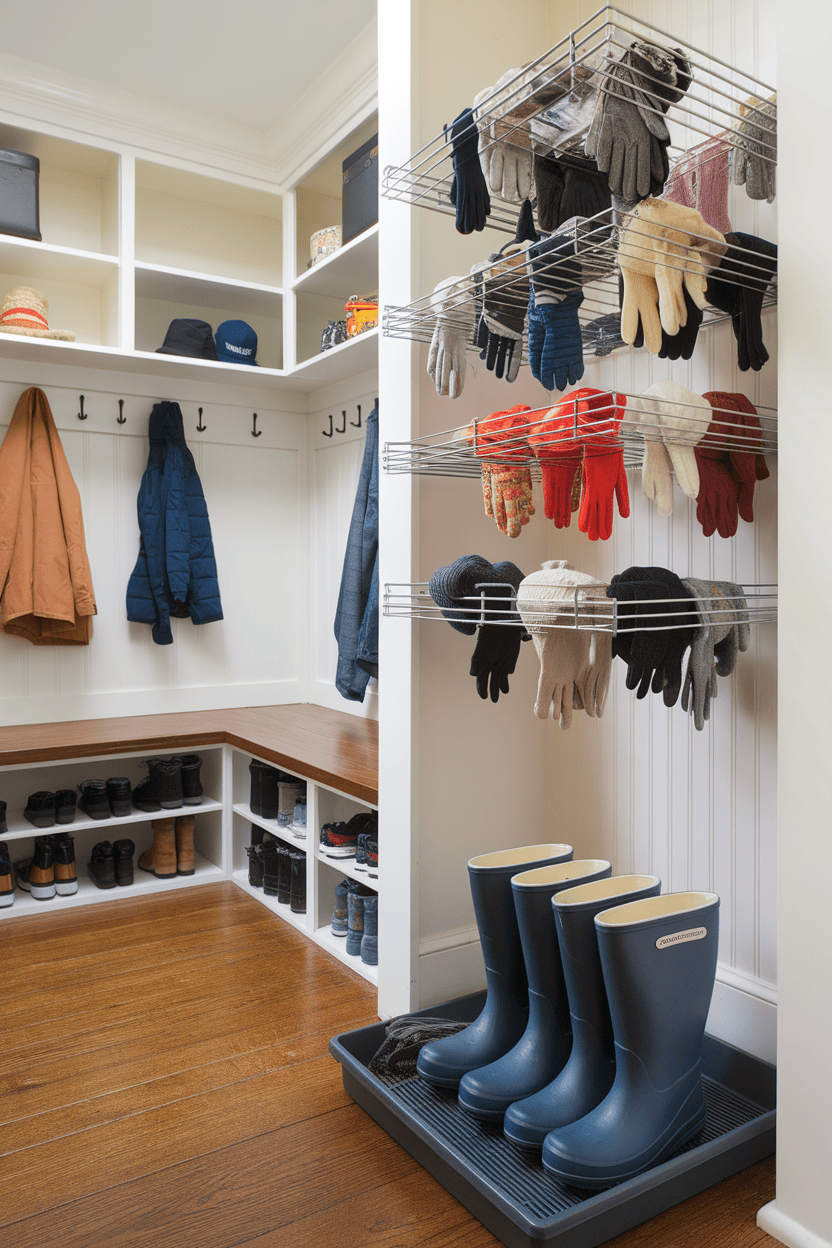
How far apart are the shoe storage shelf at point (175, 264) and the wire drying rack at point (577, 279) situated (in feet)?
3.12

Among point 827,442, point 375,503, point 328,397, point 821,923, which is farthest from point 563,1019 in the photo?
point 328,397

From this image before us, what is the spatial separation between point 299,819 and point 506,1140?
135 cm

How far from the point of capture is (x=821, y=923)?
3.74 ft

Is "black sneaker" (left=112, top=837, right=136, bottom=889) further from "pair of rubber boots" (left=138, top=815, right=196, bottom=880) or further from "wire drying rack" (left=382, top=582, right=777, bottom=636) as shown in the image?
"wire drying rack" (left=382, top=582, right=777, bottom=636)

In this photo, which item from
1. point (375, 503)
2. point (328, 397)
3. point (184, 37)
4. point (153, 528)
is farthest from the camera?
point (328, 397)

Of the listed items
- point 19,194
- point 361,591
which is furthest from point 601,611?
point 19,194

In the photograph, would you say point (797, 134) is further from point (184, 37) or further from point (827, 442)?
point (184, 37)

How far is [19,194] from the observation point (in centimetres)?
270

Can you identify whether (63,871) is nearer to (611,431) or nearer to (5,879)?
(5,879)

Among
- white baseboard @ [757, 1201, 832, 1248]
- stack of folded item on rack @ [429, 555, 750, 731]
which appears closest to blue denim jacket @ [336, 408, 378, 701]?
stack of folded item on rack @ [429, 555, 750, 731]

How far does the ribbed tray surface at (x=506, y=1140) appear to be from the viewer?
1216mm

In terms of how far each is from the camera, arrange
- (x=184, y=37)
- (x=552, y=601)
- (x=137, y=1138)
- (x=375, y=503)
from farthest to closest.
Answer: (x=375, y=503) < (x=184, y=37) < (x=137, y=1138) < (x=552, y=601)

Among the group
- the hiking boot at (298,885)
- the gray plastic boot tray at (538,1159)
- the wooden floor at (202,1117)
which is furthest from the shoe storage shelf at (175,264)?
the gray plastic boot tray at (538,1159)

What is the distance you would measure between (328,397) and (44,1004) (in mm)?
2265
